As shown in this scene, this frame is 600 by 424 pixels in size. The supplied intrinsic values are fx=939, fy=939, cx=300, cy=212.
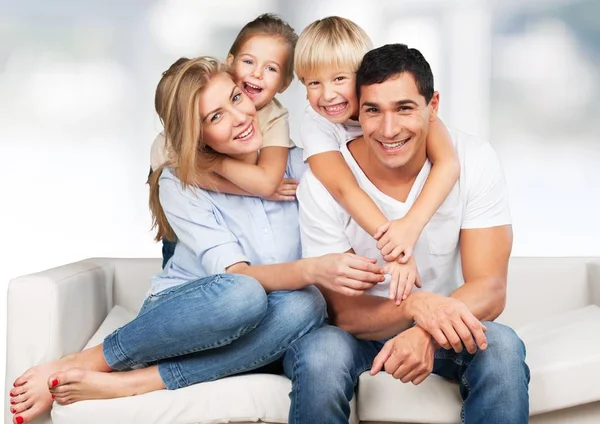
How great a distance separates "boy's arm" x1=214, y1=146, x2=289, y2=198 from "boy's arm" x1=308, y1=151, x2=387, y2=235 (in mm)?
131

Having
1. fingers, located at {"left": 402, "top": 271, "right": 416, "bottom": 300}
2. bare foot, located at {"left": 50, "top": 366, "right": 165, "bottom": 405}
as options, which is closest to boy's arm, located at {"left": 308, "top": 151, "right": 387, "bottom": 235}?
fingers, located at {"left": 402, "top": 271, "right": 416, "bottom": 300}

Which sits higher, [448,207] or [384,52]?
[384,52]

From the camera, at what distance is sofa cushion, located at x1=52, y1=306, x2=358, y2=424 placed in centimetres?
208

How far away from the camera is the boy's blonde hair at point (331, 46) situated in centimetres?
233

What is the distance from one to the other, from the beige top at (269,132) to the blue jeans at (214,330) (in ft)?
1.56

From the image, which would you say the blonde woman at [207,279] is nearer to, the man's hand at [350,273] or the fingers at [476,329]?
the man's hand at [350,273]

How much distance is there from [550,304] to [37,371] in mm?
1505

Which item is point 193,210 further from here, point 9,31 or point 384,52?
point 9,31

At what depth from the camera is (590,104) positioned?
4.30 meters

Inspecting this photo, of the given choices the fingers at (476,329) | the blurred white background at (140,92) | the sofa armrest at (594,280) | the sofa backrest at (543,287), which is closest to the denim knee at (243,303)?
the fingers at (476,329)

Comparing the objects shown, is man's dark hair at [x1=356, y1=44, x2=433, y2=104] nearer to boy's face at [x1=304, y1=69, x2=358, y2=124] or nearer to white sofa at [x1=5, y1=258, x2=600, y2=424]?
boy's face at [x1=304, y1=69, x2=358, y2=124]

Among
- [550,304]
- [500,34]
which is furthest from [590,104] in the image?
[550,304]

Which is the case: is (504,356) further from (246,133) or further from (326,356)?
(246,133)

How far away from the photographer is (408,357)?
1.90m
